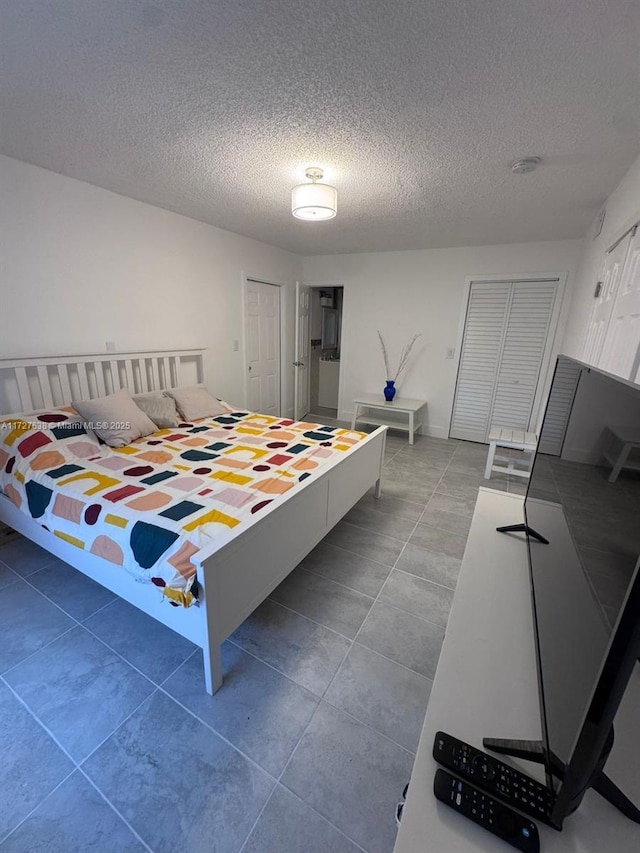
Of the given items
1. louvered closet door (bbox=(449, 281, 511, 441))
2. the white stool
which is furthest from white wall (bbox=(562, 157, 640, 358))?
the white stool

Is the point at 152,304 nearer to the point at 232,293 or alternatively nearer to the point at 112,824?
the point at 232,293

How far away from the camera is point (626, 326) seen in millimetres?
1596

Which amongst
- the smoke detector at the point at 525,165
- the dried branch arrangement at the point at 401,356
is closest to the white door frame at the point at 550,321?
the dried branch arrangement at the point at 401,356

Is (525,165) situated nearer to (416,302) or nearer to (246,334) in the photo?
(416,302)

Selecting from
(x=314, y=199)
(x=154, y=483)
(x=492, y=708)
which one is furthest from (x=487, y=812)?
(x=314, y=199)

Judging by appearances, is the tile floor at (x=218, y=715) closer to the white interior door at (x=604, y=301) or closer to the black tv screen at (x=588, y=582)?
the black tv screen at (x=588, y=582)

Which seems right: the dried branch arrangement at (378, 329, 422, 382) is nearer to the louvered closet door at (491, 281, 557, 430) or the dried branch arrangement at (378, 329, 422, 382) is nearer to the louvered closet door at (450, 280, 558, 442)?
the louvered closet door at (450, 280, 558, 442)

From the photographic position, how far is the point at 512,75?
1.35 meters

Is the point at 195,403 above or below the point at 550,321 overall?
below

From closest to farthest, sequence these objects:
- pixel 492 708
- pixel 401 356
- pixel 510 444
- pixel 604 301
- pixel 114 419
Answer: pixel 492 708
pixel 604 301
pixel 114 419
pixel 510 444
pixel 401 356

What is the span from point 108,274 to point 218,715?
2.95 m

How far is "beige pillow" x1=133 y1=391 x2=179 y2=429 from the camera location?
9.14ft

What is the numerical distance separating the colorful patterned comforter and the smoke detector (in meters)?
1.93

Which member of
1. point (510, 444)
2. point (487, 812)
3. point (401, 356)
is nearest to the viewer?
point (487, 812)
